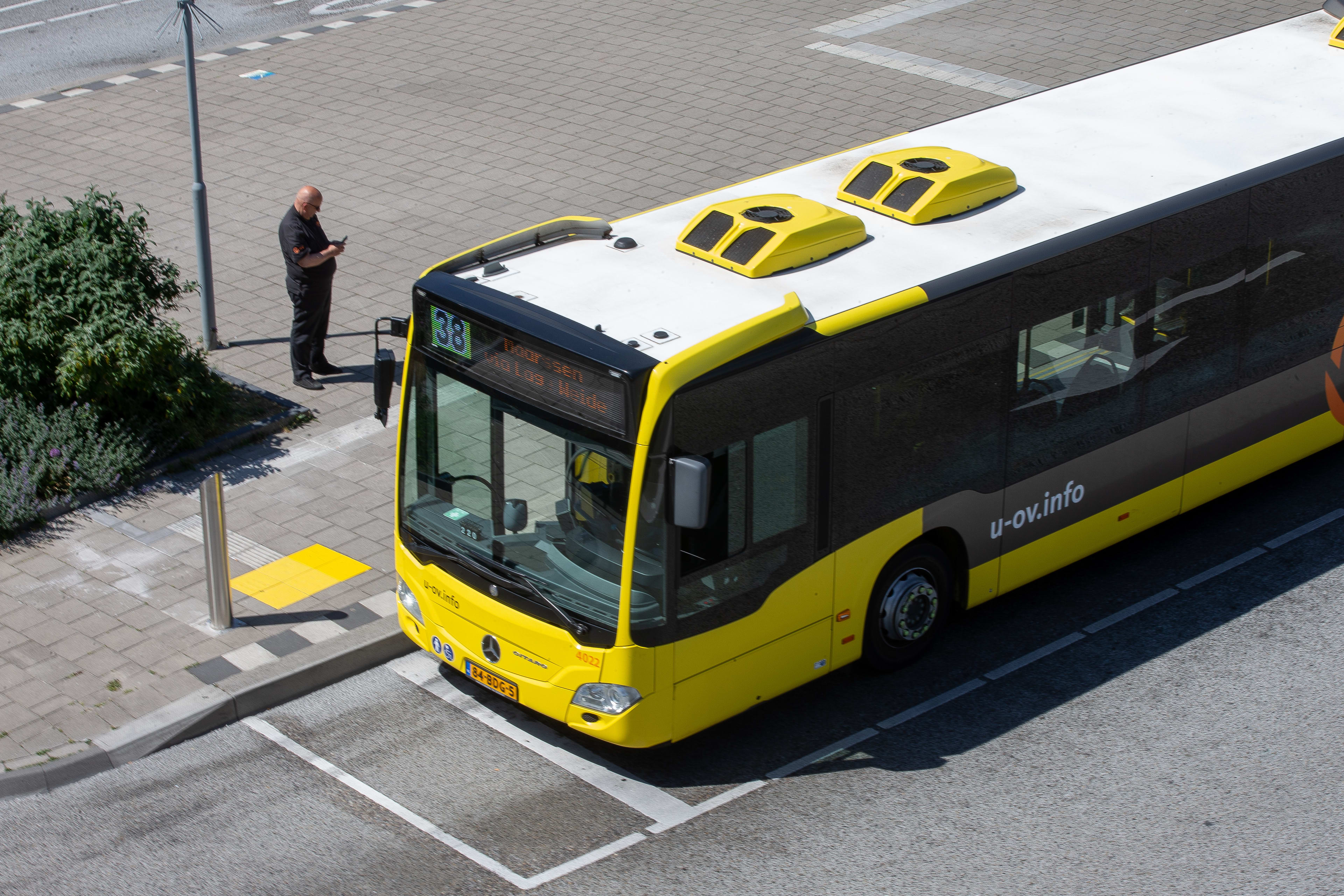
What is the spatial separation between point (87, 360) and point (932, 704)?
6629 millimetres

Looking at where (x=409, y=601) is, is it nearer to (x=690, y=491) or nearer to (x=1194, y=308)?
(x=690, y=491)

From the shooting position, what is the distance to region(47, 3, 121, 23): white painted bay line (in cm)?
2384

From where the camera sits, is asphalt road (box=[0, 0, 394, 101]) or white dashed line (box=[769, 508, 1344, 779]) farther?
asphalt road (box=[0, 0, 394, 101])

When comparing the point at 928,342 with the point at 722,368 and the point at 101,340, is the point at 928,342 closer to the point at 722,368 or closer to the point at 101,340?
the point at 722,368

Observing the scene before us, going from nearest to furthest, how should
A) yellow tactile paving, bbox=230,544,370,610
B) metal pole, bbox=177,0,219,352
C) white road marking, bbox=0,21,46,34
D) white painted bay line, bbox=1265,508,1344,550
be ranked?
1. yellow tactile paving, bbox=230,544,370,610
2. white painted bay line, bbox=1265,508,1344,550
3. metal pole, bbox=177,0,219,352
4. white road marking, bbox=0,21,46,34

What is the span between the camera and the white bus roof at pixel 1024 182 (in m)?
Result: 8.19

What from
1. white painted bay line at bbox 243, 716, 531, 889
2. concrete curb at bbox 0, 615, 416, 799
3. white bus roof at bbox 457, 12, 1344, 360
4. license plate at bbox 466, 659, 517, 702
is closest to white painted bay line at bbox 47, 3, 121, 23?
white bus roof at bbox 457, 12, 1344, 360

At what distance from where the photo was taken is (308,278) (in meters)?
12.6

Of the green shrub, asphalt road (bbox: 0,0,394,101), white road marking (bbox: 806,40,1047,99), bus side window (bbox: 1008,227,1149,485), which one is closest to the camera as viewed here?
bus side window (bbox: 1008,227,1149,485)

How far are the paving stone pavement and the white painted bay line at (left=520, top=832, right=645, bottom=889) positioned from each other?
2.74 metres

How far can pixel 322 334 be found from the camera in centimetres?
1290

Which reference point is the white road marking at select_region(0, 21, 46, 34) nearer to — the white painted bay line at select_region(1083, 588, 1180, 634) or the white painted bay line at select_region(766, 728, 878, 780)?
the white painted bay line at select_region(766, 728, 878, 780)

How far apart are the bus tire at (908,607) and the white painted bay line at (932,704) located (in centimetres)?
33

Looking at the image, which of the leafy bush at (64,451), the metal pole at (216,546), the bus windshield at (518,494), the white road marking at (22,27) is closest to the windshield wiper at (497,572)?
the bus windshield at (518,494)
